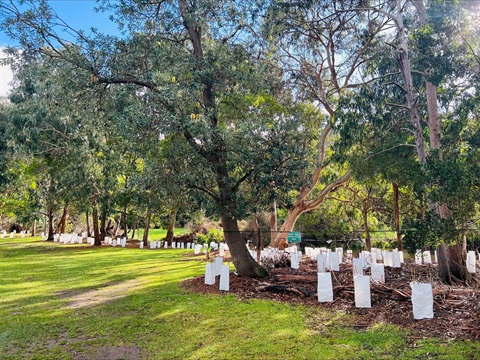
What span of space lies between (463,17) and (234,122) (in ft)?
19.7

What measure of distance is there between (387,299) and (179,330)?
12.9 feet

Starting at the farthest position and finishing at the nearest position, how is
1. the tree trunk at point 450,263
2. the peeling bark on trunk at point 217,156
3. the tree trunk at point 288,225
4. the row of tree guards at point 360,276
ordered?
the tree trunk at point 288,225, the tree trunk at point 450,263, the peeling bark on trunk at point 217,156, the row of tree guards at point 360,276

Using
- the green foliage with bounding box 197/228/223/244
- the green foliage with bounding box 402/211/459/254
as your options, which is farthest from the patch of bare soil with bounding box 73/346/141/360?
the green foliage with bounding box 197/228/223/244

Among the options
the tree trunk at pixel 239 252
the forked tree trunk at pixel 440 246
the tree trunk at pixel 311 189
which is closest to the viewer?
the forked tree trunk at pixel 440 246

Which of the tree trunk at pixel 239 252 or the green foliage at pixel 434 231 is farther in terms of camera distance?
the tree trunk at pixel 239 252

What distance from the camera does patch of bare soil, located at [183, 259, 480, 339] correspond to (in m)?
5.55

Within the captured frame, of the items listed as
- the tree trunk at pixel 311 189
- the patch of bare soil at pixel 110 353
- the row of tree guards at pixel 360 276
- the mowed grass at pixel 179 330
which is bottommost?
the patch of bare soil at pixel 110 353

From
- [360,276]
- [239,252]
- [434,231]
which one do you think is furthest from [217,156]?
[434,231]

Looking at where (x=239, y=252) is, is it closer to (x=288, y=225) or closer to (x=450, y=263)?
(x=450, y=263)

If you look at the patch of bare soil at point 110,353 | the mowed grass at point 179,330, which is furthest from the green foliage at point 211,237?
the patch of bare soil at point 110,353

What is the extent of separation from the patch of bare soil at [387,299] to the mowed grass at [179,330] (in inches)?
13.1

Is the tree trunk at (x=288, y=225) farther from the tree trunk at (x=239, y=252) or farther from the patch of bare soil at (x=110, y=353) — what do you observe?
the patch of bare soil at (x=110, y=353)

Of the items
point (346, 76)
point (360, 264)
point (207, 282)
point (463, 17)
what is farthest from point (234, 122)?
point (346, 76)

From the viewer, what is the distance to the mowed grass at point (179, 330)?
16.0ft
